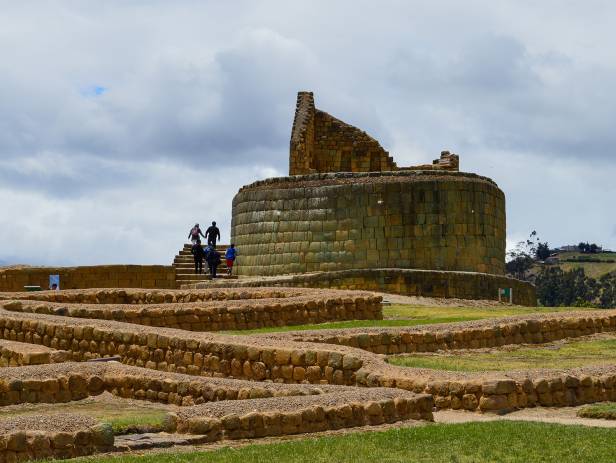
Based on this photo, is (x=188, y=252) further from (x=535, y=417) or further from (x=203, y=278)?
(x=535, y=417)

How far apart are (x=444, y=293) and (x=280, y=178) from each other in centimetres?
807

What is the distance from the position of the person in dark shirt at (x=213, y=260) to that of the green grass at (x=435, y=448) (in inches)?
1147

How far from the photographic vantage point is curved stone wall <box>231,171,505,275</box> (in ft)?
131

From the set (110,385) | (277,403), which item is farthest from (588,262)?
(277,403)

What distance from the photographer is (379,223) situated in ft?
132

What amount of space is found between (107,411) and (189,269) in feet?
90.6

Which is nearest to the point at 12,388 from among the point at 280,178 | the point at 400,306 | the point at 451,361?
the point at 451,361

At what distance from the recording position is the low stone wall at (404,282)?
3803 centimetres

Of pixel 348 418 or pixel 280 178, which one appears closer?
pixel 348 418

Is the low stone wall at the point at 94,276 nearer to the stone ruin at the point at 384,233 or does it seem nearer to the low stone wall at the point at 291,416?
the stone ruin at the point at 384,233

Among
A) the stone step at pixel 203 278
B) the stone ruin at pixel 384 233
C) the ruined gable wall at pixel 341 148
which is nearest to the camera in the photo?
the stone ruin at pixel 384 233

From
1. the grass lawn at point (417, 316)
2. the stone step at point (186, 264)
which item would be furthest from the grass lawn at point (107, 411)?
the stone step at point (186, 264)

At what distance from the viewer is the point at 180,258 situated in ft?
147

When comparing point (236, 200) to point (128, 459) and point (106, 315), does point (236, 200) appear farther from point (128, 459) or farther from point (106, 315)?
point (128, 459)
